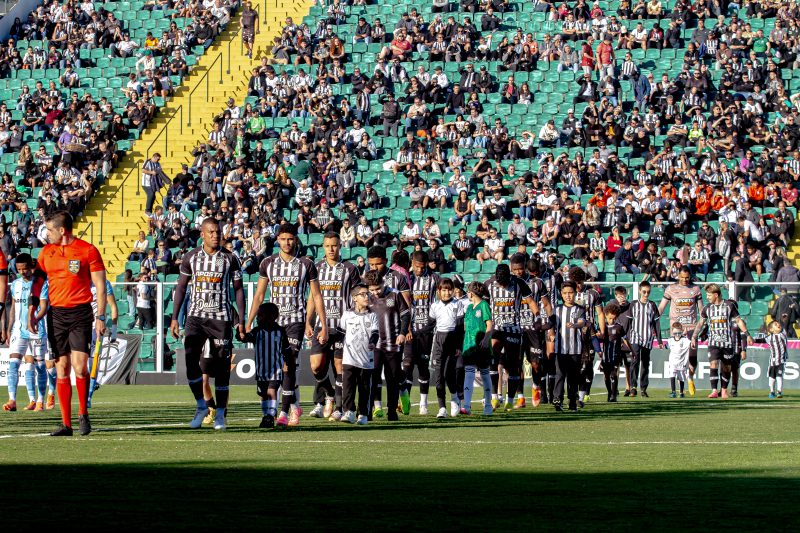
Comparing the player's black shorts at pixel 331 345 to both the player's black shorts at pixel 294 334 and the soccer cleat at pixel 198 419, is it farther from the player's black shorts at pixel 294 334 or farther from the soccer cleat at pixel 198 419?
the soccer cleat at pixel 198 419

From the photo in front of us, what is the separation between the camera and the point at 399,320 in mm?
17078

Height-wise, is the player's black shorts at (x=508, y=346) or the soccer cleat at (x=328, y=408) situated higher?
the player's black shorts at (x=508, y=346)

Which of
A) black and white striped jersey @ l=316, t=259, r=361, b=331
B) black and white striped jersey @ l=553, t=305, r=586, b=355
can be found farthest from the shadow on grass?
black and white striped jersey @ l=553, t=305, r=586, b=355

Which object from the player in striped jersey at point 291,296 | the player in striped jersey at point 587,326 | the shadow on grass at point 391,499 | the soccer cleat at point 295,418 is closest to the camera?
the shadow on grass at point 391,499

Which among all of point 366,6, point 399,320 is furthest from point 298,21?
point 399,320

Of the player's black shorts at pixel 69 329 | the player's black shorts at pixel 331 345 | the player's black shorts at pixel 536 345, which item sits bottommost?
the player's black shorts at pixel 536 345

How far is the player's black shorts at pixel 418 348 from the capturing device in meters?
18.6

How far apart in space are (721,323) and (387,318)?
34.1ft

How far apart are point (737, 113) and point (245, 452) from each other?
2677cm

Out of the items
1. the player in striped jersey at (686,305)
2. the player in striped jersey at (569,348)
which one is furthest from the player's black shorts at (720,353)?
the player in striped jersey at (569,348)

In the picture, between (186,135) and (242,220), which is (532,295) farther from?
(186,135)

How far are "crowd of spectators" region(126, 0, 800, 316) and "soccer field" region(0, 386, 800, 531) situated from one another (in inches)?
662

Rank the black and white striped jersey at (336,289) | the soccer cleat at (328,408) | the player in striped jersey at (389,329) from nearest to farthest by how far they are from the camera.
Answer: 1. the black and white striped jersey at (336,289)
2. the player in striped jersey at (389,329)
3. the soccer cleat at (328,408)

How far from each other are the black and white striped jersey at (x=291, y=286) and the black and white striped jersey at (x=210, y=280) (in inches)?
26.6
